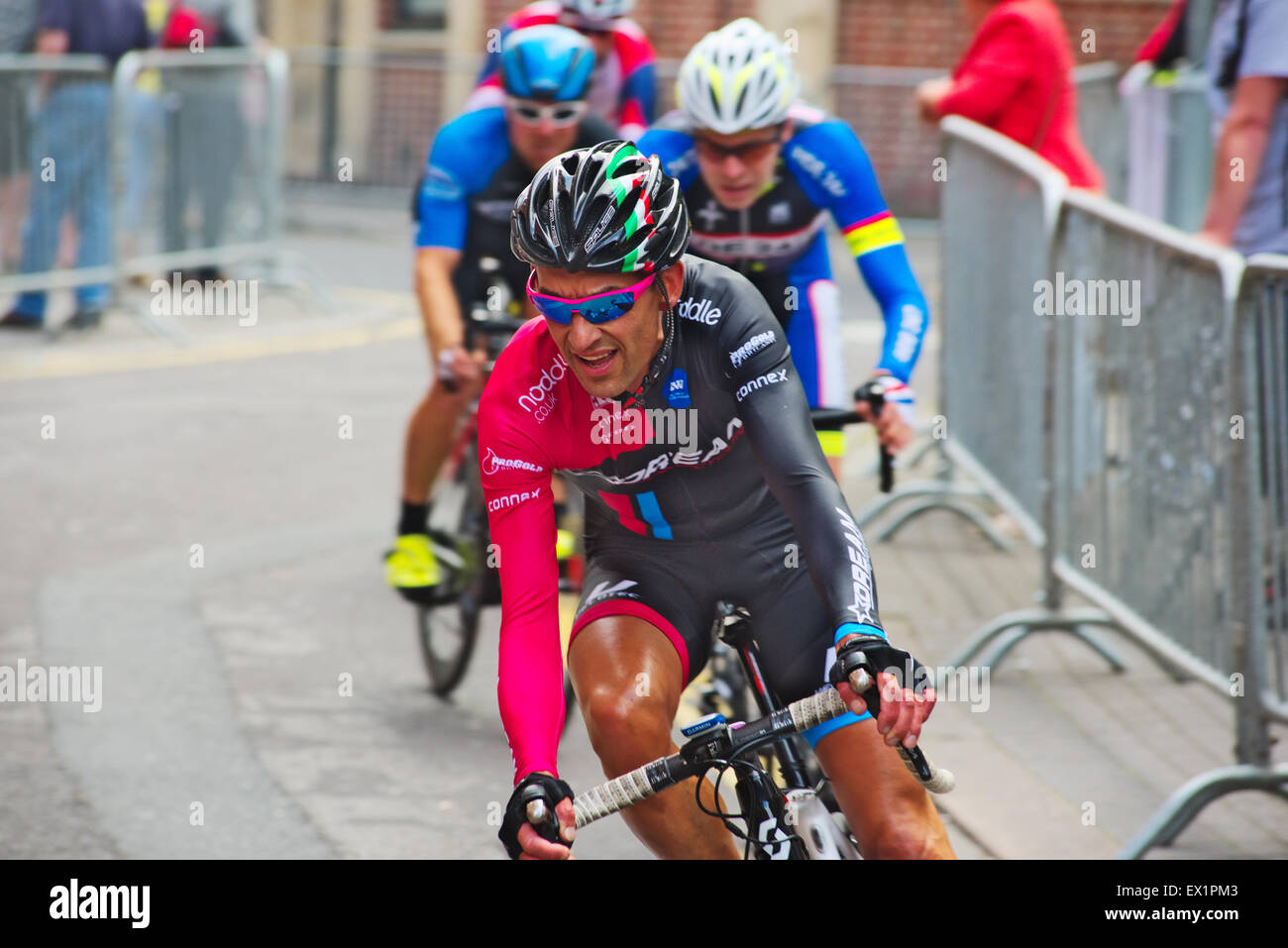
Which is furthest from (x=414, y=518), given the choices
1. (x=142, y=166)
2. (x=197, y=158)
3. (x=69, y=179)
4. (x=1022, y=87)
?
(x=197, y=158)

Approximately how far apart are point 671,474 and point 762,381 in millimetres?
336

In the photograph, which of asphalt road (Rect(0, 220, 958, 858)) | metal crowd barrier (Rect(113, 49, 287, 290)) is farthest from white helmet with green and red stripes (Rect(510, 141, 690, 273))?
metal crowd barrier (Rect(113, 49, 287, 290))

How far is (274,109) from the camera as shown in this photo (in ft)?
45.2

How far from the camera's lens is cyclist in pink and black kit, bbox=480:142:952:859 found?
3.26 m

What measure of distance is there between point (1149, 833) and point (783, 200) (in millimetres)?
2038

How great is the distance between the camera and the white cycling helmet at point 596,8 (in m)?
8.33

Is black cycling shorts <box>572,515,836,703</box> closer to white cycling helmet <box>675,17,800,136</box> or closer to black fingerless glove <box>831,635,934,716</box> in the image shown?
black fingerless glove <box>831,635,934,716</box>

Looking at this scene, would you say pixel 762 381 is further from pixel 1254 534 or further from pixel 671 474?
pixel 1254 534

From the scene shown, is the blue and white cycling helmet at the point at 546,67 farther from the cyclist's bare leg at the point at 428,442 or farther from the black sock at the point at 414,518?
the black sock at the point at 414,518

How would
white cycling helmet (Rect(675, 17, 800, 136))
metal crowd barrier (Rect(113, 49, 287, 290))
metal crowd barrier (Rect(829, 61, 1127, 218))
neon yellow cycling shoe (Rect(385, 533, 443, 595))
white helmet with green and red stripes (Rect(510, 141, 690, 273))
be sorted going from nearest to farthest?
white helmet with green and red stripes (Rect(510, 141, 690, 273)) → white cycling helmet (Rect(675, 17, 800, 136)) → neon yellow cycling shoe (Rect(385, 533, 443, 595)) → metal crowd barrier (Rect(113, 49, 287, 290)) → metal crowd barrier (Rect(829, 61, 1127, 218))

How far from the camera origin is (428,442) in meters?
6.46

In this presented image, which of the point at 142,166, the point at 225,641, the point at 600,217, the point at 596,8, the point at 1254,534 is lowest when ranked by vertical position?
the point at 225,641

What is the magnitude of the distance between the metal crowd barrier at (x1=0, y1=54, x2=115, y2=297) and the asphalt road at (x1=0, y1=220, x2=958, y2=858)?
3.89ft
